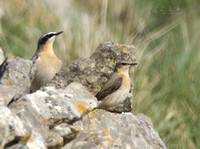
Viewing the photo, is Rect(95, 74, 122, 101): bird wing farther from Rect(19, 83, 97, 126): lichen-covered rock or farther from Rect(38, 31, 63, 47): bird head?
Rect(38, 31, 63, 47): bird head

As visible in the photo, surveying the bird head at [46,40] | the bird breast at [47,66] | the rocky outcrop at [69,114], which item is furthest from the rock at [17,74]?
the bird head at [46,40]

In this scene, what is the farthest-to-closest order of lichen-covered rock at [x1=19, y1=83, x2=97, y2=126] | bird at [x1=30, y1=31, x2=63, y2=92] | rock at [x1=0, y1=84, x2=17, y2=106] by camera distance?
bird at [x1=30, y1=31, x2=63, y2=92] < lichen-covered rock at [x1=19, y1=83, x2=97, y2=126] < rock at [x1=0, y1=84, x2=17, y2=106]

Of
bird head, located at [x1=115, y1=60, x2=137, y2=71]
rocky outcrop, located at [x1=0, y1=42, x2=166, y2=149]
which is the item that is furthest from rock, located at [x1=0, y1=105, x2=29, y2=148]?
bird head, located at [x1=115, y1=60, x2=137, y2=71]

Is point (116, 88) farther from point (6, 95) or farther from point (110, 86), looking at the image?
point (6, 95)

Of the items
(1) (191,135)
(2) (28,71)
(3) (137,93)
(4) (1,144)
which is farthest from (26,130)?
(1) (191,135)

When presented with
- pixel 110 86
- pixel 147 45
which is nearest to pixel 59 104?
pixel 110 86

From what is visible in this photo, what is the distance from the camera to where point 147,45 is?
9.83m

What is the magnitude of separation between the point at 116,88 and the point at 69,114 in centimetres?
221

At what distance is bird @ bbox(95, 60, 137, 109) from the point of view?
19.4 ft

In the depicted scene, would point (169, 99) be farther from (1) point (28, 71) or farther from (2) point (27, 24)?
(2) point (27, 24)

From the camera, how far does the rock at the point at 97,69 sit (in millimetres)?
5832

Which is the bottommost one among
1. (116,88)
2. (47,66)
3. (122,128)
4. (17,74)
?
(122,128)

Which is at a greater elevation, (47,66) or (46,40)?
(46,40)

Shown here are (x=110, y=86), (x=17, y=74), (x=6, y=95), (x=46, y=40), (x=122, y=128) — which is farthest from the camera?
(x=46, y=40)
